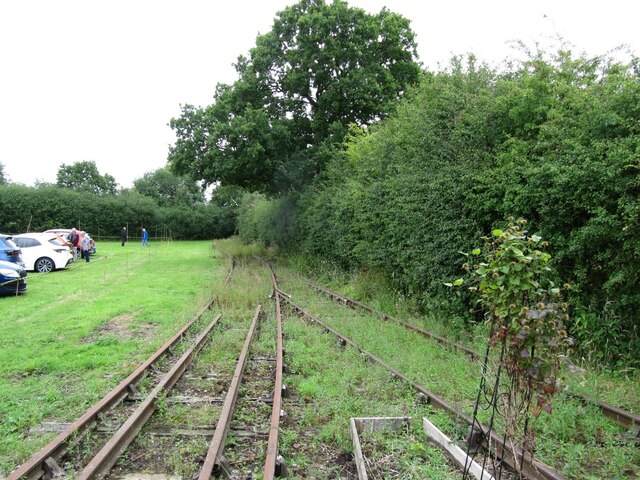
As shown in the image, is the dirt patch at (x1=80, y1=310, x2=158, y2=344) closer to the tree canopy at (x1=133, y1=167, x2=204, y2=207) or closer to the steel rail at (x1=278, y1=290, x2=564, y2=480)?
the steel rail at (x1=278, y1=290, x2=564, y2=480)

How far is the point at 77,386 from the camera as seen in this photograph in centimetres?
609

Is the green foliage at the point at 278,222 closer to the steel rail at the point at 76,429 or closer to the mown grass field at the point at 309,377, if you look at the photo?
the mown grass field at the point at 309,377

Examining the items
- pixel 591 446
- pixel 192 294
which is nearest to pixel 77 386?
pixel 591 446

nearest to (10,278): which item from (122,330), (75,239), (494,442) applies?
(122,330)

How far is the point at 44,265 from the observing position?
19.6m

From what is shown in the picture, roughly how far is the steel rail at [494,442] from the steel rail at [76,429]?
11.3 feet

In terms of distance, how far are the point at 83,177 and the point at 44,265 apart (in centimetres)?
8753

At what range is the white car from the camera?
19141 mm

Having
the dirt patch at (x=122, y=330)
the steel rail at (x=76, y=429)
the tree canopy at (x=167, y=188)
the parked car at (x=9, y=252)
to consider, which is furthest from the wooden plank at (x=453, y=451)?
the tree canopy at (x=167, y=188)

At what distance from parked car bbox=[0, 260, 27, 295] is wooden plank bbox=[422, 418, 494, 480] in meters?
12.9

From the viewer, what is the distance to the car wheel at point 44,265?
766 inches

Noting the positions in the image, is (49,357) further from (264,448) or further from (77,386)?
(264,448)

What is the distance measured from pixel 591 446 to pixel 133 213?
57.3m

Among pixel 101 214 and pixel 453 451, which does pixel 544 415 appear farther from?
pixel 101 214
